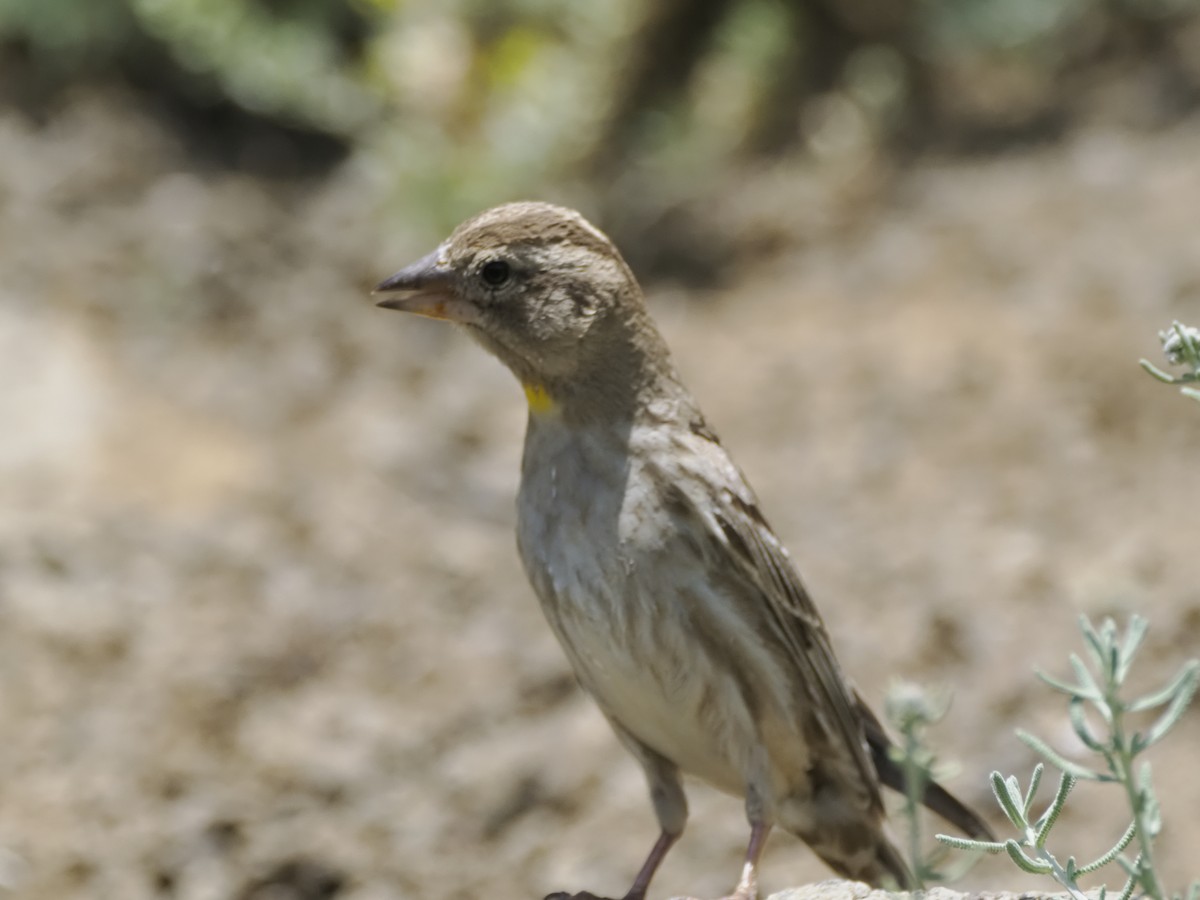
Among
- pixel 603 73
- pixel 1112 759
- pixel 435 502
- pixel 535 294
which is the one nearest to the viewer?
pixel 1112 759

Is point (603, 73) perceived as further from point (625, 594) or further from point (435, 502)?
point (625, 594)

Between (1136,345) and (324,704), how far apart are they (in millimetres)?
3944

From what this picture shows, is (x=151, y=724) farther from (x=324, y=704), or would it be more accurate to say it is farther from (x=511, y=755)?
(x=511, y=755)

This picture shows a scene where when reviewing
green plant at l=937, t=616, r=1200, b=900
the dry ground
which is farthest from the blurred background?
green plant at l=937, t=616, r=1200, b=900

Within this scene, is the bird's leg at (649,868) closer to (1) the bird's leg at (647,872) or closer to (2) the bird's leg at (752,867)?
(1) the bird's leg at (647,872)

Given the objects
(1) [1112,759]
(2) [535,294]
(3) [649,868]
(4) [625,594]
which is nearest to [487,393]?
(2) [535,294]

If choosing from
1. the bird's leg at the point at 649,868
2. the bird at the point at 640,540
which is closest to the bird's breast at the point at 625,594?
the bird at the point at 640,540

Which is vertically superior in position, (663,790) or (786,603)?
(786,603)

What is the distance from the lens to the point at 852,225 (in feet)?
30.0

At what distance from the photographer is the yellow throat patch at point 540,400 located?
4.24 metres

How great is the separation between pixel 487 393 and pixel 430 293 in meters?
4.02

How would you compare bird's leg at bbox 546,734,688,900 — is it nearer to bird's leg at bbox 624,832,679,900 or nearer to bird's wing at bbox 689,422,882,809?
bird's leg at bbox 624,832,679,900

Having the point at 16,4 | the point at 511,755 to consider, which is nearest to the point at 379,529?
the point at 511,755

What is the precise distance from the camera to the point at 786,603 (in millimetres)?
4246
